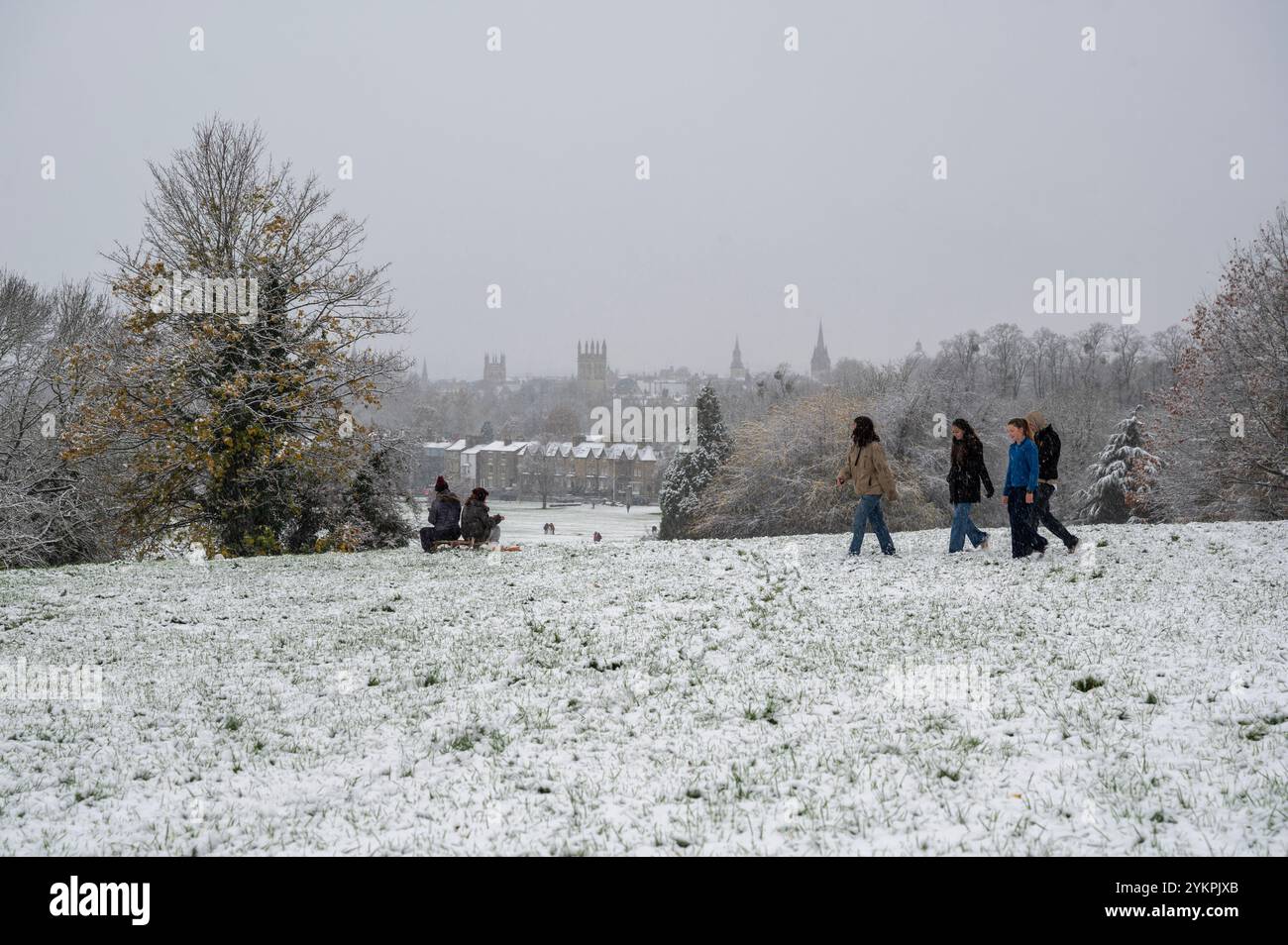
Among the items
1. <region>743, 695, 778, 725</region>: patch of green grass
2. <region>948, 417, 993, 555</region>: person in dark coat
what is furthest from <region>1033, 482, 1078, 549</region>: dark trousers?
<region>743, 695, 778, 725</region>: patch of green grass

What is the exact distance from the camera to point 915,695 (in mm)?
6629

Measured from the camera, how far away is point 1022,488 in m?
12.1

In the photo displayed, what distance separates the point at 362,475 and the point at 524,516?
248ft

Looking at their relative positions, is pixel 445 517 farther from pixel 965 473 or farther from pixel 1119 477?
pixel 1119 477

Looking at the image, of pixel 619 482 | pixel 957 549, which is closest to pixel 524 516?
pixel 619 482

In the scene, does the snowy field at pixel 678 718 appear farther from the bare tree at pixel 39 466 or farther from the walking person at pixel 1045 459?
the bare tree at pixel 39 466

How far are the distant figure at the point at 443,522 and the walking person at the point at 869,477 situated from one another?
311 inches

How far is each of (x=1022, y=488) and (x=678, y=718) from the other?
317 inches

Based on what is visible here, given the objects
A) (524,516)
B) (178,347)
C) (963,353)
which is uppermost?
(963,353)

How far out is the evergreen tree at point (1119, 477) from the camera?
37.3 meters

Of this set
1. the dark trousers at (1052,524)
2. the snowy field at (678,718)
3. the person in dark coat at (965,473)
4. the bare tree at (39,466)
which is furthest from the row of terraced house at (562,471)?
the snowy field at (678,718)
